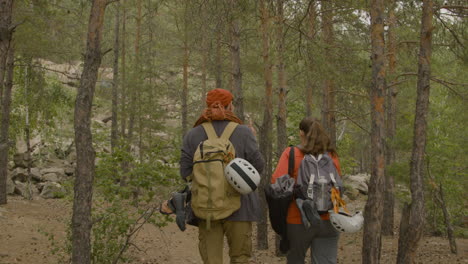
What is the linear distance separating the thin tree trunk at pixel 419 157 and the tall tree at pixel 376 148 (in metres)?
1.06

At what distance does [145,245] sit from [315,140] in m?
8.29

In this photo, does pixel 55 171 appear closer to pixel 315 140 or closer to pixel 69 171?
pixel 69 171

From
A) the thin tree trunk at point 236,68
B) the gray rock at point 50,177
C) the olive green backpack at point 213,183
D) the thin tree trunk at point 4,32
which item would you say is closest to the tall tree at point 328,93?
the thin tree trunk at point 236,68

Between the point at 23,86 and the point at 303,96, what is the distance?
11.9m

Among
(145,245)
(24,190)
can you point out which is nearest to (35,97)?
(24,190)

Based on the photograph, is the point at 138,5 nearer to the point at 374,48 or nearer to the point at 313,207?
the point at 374,48

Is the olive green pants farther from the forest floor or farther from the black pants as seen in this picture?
the forest floor

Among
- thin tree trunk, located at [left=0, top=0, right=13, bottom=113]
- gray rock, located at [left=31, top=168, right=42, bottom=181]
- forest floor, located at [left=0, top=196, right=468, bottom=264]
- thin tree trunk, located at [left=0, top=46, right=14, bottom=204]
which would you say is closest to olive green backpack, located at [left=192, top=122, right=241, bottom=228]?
thin tree trunk, located at [left=0, top=0, right=13, bottom=113]

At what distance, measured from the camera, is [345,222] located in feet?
12.4

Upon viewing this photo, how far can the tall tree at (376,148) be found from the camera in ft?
23.0

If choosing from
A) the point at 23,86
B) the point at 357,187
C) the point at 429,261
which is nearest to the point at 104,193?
the point at 429,261

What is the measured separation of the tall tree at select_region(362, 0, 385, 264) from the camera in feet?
23.0

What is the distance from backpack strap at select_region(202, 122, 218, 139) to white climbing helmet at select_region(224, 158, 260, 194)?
0.37 meters

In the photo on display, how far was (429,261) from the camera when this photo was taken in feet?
35.7
